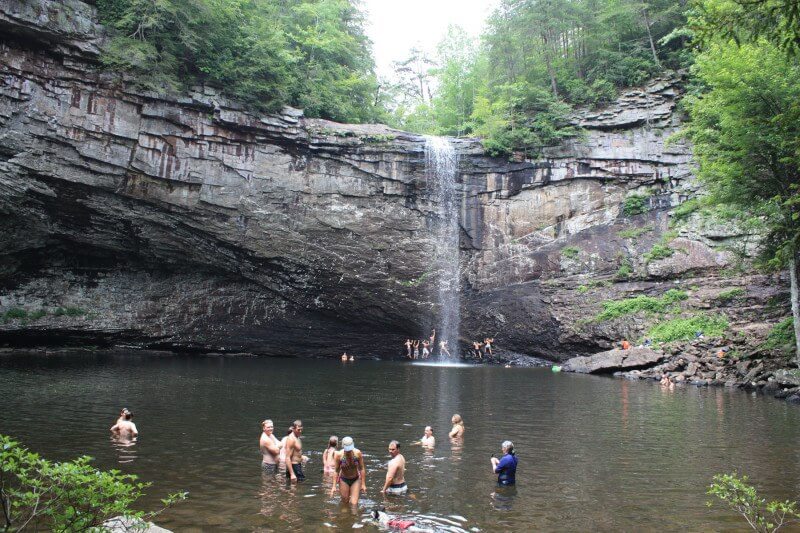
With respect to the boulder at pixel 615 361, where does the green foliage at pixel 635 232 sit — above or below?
above

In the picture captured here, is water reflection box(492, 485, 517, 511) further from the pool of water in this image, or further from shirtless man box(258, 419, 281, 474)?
shirtless man box(258, 419, 281, 474)

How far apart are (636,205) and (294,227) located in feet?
64.7

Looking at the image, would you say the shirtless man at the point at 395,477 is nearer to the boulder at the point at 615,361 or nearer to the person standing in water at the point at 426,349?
the boulder at the point at 615,361

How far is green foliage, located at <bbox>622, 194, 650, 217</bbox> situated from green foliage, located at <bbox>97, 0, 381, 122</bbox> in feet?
56.8

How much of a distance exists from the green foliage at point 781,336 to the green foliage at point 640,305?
19.1 feet

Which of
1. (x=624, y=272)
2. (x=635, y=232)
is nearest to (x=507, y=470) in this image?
(x=624, y=272)

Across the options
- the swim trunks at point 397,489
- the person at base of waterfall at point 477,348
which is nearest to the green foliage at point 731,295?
the person at base of waterfall at point 477,348

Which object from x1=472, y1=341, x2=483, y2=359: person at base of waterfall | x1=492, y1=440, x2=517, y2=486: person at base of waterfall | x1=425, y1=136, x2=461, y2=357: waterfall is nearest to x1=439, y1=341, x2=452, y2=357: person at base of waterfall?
x1=425, y1=136, x2=461, y2=357: waterfall

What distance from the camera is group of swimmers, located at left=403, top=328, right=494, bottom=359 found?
32.9 m

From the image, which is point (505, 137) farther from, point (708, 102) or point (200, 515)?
point (200, 515)

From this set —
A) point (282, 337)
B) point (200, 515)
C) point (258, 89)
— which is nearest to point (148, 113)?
point (258, 89)

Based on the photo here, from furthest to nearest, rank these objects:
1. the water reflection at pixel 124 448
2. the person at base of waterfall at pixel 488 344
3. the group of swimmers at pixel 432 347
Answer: the group of swimmers at pixel 432 347
the person at base of waterfall at pixel 488 344
the water reflection at pixel 124 448

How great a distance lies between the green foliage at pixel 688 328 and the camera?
24312 millimetres

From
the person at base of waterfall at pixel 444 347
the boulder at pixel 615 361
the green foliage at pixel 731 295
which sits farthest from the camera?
the person at base of waterfall at pixel 444 347
